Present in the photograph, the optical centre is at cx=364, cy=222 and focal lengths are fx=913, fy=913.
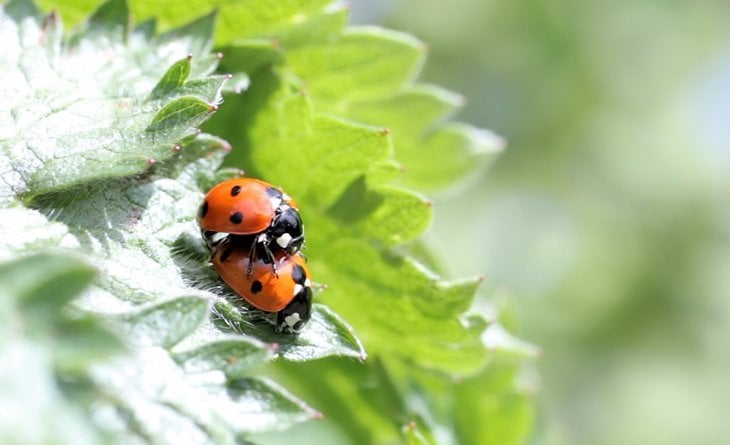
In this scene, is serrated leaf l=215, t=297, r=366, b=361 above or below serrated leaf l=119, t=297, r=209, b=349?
below

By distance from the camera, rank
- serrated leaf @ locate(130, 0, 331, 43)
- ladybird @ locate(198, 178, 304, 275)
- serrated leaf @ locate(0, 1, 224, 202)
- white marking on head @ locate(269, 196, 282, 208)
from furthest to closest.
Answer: serrated leaf @ locate(130, 0, 331, 43) < white marking on head @ locate(269, 196, 282, 208) < ladybird @ locate(198, 178, 304, 275) < serrated leaf @ locate(0, 1, 224, 202)

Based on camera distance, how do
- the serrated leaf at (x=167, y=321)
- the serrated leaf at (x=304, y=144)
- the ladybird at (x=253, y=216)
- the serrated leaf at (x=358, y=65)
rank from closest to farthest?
the serrated leaf at (x=167, y=321) → the ladybird at (x=253, y=216) → the serrated leaf at (x=304, y=144) → the serrated leaf at (x=358, y=65)

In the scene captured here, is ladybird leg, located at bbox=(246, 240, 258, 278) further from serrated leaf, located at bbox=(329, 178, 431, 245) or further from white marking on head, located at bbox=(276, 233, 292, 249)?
serrated leaf, located at bbox=(329, 178, 431, 245)

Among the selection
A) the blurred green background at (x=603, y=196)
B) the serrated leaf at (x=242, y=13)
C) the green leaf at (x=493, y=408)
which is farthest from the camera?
the blurred green background at (x=603, y=196)

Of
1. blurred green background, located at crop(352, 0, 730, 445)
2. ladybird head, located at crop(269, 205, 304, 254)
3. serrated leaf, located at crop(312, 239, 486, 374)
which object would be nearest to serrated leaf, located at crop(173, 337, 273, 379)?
ladybird head, located at crop(269, 205, 304, 254)

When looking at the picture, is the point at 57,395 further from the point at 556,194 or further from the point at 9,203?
the point at 556,194

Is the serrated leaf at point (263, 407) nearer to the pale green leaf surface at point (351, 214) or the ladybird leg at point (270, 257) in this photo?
the ladybird leg at point (270, 257)

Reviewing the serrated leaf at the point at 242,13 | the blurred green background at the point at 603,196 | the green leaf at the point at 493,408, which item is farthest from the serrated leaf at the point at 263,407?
the blurred green background at the point at 603,196
